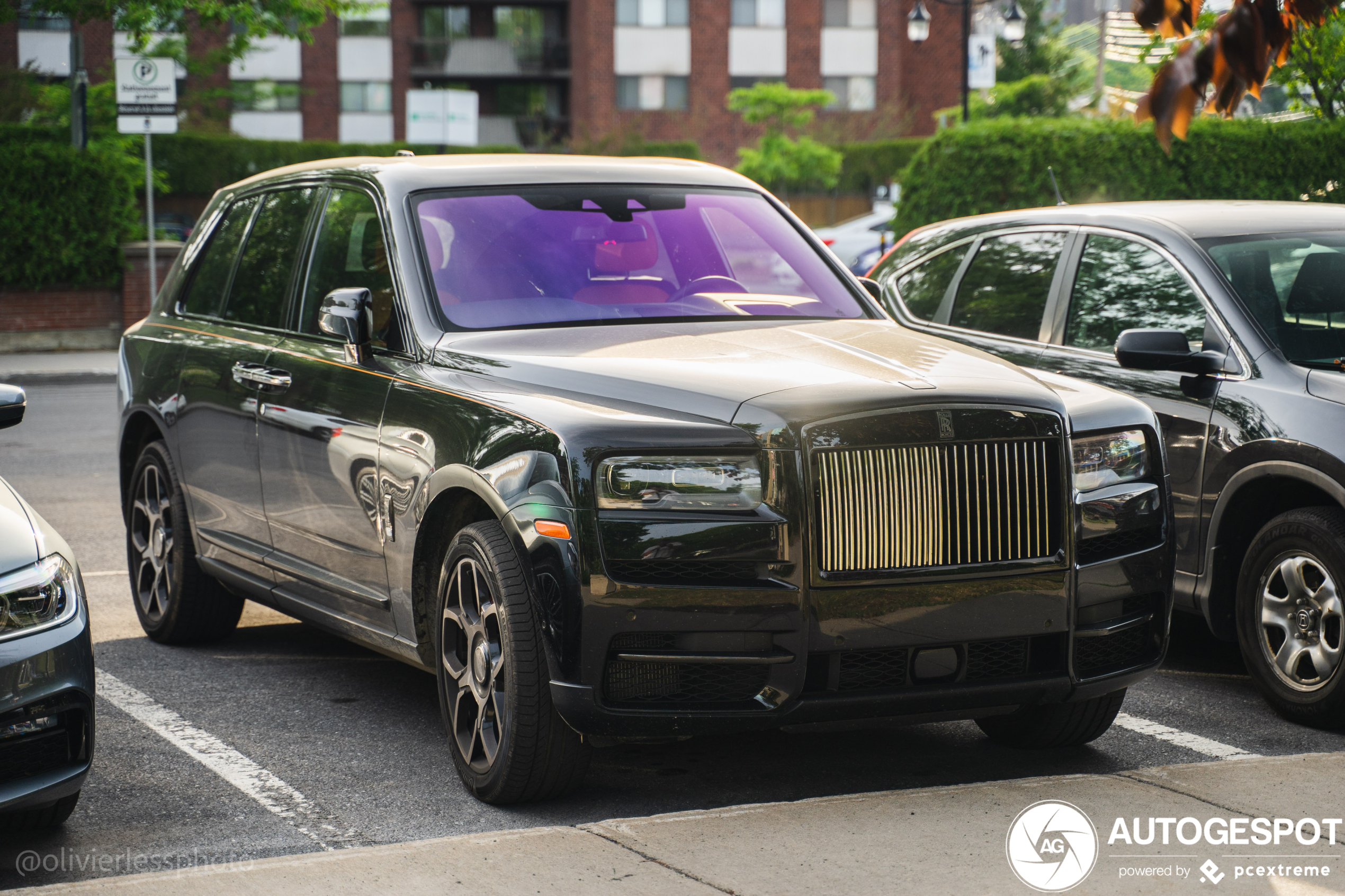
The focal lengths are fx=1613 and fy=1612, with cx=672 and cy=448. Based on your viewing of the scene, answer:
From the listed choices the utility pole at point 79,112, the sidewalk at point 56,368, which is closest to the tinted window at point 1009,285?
the sidewalk at point 56,368

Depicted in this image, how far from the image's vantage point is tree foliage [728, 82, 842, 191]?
50.2m

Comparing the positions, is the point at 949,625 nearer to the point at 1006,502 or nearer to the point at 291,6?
the point at 1006,502

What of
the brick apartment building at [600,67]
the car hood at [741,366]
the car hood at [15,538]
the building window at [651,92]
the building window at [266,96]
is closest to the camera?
the car hood at [15,538]

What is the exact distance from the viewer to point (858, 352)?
4742 millimetres

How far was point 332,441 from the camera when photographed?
17.5 ft

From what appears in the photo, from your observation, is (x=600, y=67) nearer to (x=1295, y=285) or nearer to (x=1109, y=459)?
(x=1295, y=285)

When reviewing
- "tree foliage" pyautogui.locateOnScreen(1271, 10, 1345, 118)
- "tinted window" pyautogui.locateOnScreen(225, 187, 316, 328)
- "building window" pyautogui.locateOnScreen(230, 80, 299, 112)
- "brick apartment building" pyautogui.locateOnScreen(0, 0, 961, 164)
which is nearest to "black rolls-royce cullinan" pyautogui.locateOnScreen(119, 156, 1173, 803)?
"tinted window" pyautogui.locateOnScreen(225, 187, 316, 328)

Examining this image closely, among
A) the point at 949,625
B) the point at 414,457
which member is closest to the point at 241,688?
the point at 414,457

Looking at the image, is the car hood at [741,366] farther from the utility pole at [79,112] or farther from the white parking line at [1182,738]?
the utility pole at [79,112]

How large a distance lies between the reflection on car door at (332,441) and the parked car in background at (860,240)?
24.8 meters

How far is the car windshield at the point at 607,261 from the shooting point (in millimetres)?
5266

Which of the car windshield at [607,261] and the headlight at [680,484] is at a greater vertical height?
the car windshield at [607,261]

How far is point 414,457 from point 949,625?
1.69 metres

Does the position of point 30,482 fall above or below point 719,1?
below
